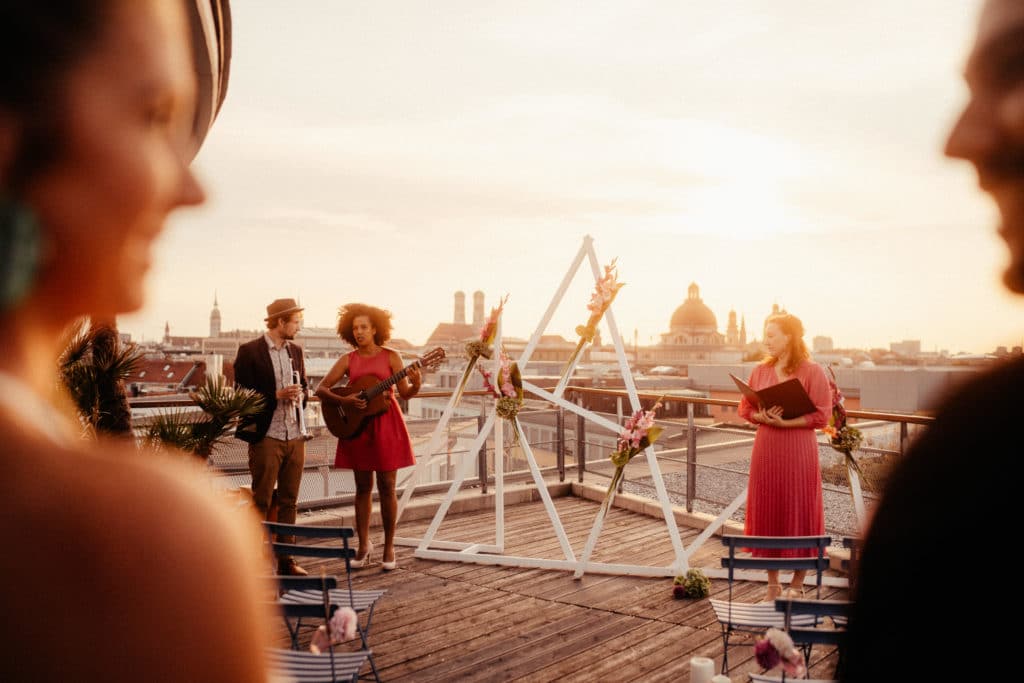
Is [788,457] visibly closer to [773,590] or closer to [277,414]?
[773,590]

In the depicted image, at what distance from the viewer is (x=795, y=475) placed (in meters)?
4.34

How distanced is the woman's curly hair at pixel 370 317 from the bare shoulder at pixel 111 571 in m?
5.05

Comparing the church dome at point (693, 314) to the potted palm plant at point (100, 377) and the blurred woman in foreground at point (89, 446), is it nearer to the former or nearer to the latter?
the potted palm plant at point (100, 377)

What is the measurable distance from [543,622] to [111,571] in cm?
439

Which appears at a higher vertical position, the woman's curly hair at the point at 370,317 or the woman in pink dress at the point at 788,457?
the woman's curly hair at the point at 370,317

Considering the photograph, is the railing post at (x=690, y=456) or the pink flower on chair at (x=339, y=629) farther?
the railing post at (x=690, y=456)

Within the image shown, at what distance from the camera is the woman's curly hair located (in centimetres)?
530

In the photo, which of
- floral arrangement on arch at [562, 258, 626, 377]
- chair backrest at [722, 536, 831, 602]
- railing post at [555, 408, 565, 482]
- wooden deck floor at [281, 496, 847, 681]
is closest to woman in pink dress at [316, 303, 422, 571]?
wooden deck floor at [281, 496, 847, 681]

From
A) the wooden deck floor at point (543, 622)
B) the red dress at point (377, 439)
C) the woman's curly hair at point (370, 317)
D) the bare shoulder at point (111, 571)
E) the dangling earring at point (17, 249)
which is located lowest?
the wooden deck floor at point (543, 622)

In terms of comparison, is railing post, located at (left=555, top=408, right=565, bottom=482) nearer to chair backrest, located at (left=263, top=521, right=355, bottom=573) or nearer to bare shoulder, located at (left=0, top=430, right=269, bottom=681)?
chair backrest, located at (left=263, top=521, right=355, bottom=573)

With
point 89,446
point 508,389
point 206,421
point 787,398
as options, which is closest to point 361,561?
point 508,389

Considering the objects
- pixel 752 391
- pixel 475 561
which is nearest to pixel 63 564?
pixel 752 391

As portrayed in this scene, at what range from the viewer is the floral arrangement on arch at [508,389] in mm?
5754

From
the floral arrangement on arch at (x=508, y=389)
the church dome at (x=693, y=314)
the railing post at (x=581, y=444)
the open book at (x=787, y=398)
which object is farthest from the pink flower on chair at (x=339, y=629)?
the church dome at (x=693, y=314)
